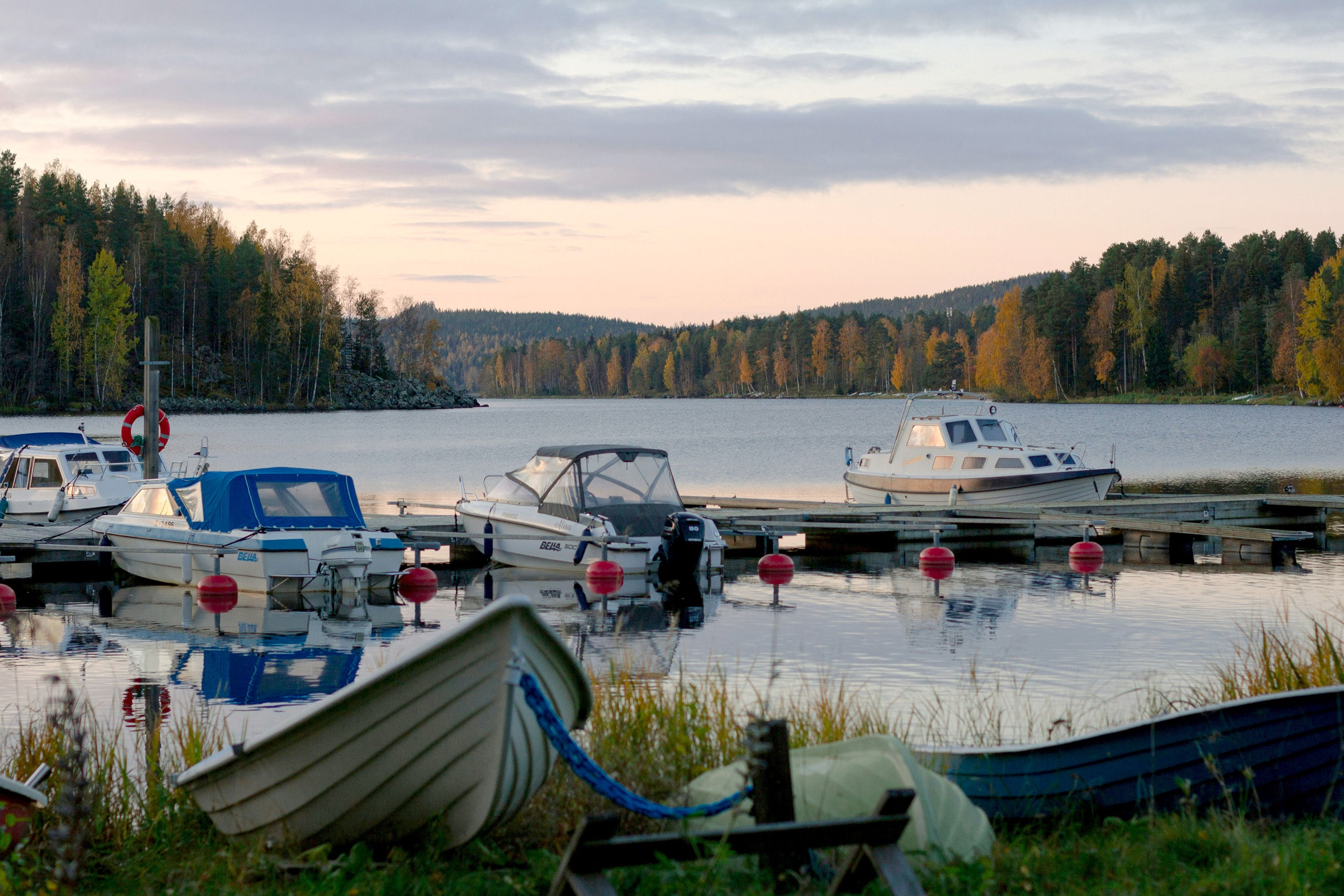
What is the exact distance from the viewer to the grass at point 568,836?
16.1 feet

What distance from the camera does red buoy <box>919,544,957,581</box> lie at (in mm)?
20109

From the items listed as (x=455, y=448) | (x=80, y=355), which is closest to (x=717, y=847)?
(x=455, y=448)

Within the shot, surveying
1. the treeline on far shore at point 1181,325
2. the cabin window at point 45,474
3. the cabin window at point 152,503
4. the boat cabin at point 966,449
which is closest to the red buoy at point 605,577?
the cabin window at point 152,503

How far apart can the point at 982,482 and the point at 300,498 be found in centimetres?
1488

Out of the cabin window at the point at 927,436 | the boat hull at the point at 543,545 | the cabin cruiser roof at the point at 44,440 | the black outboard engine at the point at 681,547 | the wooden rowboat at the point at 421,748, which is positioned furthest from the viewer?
the cabin window at the point at 927,436

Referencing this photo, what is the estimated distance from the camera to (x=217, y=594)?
17.1 m

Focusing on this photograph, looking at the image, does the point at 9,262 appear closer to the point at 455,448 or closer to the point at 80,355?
the point at 80,355

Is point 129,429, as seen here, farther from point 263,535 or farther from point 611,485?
point 611,485

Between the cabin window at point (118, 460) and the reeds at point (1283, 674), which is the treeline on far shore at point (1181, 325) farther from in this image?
the reeds at point (1283, 674)

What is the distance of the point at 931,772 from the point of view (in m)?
5.63

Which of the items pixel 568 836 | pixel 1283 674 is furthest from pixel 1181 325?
pixel 568 836

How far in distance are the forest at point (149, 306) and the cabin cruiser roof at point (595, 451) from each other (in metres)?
78.5

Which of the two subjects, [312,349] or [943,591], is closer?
[943,591]

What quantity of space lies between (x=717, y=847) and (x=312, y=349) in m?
110
